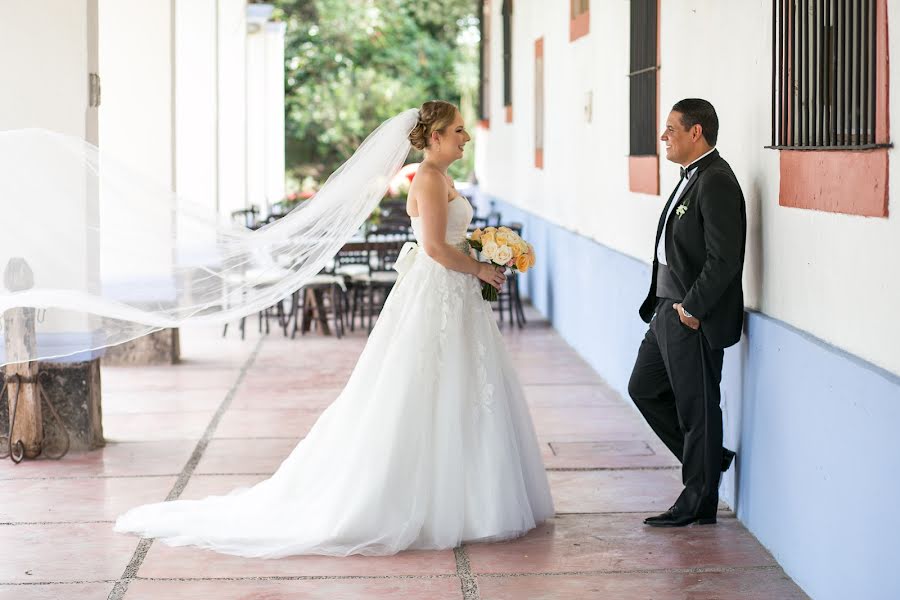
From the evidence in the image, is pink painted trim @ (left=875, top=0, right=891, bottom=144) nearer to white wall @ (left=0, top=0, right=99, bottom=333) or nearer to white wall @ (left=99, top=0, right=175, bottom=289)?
white wall @ (left=0, top=0, right=99, bottom=333)

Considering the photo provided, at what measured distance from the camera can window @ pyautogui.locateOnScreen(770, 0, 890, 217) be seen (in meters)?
4.22

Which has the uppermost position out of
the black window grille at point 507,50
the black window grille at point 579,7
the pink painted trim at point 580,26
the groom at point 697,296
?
the black window grille at point 507,50

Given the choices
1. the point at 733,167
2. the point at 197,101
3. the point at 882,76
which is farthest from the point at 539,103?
the point at 882,76

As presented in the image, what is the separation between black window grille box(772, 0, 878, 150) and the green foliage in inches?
948

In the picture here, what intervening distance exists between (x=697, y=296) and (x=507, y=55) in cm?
1246

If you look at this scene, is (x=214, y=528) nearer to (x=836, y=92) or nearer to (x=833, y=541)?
(x=833, y=541)

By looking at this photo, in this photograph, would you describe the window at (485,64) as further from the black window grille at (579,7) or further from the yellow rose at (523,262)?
the yellow rose at (523,262)

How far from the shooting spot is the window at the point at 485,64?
2052 cm

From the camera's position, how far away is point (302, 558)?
5.32 metres

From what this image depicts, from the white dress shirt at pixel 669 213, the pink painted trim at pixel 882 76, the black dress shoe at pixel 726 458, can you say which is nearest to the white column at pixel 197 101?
the white dress shirt at pixel 669 213

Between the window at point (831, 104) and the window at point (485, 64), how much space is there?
15.2m

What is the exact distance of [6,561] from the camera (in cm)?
532

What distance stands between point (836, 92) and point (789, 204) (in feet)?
2.00

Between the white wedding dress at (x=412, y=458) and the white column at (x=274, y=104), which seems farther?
the white column at (x=274, y=104)
